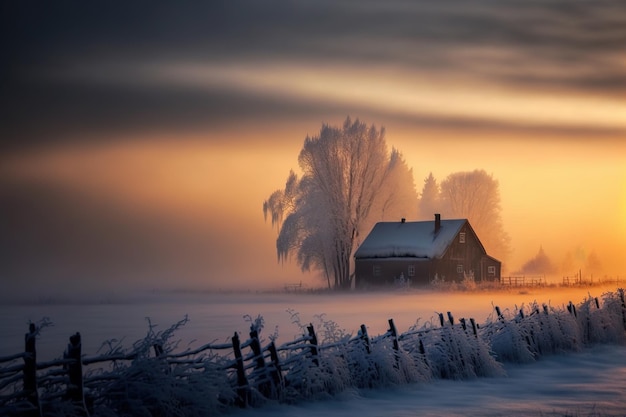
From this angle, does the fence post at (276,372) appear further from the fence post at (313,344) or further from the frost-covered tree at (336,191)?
the frost-covered tree at (336,191)

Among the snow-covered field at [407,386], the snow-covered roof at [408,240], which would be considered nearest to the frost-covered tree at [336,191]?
the snow-covered roof at [408,240]

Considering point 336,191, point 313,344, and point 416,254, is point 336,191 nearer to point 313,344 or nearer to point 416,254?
point 416,254

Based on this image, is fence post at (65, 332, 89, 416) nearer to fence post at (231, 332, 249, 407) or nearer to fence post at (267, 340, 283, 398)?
fence post at (231, 332, 249, 407)

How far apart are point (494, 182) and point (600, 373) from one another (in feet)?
217

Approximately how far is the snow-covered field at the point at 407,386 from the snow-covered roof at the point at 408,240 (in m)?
12.9

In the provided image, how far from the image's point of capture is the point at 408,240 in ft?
214

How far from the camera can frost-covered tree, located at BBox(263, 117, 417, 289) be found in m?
63.8

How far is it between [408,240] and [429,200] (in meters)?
25.0

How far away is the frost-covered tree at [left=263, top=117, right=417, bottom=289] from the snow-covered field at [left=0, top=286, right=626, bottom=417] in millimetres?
13050

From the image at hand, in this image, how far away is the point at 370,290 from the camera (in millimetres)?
63562

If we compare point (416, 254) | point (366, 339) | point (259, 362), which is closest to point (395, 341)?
point (366, 339)

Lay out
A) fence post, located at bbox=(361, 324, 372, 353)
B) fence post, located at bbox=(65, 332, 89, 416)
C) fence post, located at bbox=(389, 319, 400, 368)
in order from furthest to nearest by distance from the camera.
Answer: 1. fence post, located at bbox=(389, 319, 400, 368)
2. fence post, located at bbox=(361, 324, 372, 353)
3. fence post, located at bbox=(65, 332, 89, 416)

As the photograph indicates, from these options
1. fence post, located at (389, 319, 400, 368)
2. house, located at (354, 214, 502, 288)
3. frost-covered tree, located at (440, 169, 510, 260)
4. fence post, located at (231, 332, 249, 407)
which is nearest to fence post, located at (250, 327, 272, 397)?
fence post, located at (231, 332, 249, 407)

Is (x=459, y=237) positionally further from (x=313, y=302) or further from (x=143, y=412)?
(x=143, y=412)
